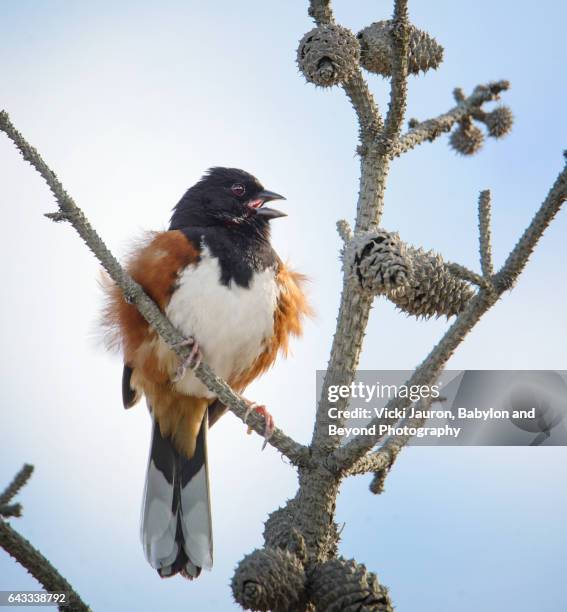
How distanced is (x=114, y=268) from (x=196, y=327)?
102 centimetres

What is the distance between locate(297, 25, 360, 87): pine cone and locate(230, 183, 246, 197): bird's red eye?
1.80 metres

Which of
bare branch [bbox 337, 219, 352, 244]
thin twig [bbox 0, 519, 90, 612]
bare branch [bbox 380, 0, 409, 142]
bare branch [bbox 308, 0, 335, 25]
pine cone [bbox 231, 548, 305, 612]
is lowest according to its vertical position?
thin twig [bbox 0, 519, 90, 612]

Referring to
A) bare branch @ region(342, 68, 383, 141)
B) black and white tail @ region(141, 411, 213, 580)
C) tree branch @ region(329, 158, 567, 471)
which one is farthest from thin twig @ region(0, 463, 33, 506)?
black and white tail @ region(141, 411, 213, 580)

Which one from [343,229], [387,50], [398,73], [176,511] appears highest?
[387,50]

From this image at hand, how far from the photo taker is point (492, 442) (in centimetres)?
306

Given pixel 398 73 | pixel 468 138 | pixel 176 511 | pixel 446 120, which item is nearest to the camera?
pixel 398 73

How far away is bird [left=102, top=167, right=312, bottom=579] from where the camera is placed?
3496mm

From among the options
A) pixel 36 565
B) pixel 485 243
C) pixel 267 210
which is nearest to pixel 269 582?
pixel 36 565

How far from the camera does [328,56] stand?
7.55 feet

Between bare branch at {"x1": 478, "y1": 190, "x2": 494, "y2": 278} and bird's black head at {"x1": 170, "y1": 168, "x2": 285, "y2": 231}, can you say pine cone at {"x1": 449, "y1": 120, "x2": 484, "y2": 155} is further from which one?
bare branch at {"x1": 478, "y1": 190, "x2": 494, "y2": 278}

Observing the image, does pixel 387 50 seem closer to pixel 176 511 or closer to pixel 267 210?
pixel 267 210

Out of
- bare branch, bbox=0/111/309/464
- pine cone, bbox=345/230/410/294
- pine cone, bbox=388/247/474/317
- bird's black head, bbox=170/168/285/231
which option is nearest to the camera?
pine cone, bbox=345/230/410/294

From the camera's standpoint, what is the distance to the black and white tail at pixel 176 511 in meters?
3.48

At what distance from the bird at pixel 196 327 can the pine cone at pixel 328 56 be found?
4.47 ft
